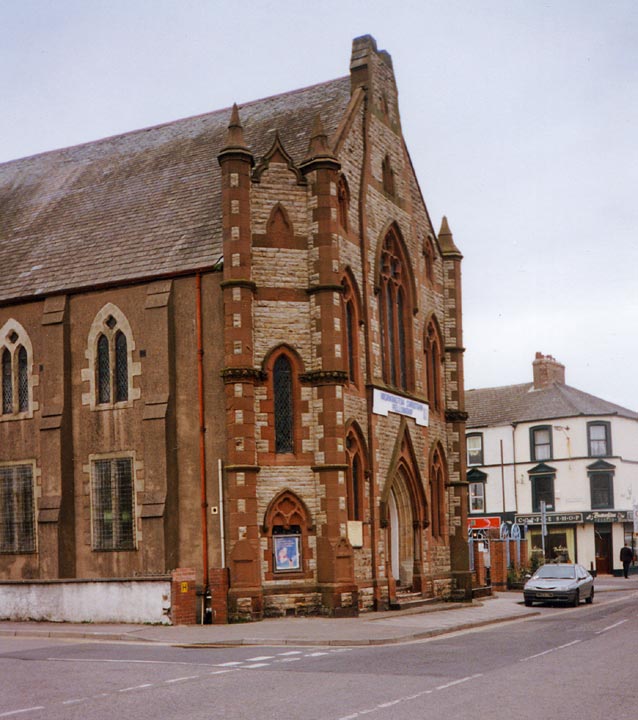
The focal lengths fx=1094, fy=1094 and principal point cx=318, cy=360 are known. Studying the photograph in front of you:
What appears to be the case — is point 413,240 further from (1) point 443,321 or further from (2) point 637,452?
(2) point 637,452

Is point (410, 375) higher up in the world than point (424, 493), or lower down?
higher up

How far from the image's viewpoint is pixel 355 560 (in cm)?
2888

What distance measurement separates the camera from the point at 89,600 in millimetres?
26312

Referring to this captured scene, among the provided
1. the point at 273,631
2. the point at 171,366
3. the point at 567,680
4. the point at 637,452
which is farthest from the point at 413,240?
the point at 637,452

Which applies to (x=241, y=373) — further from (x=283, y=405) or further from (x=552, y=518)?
(x=552, y=518)

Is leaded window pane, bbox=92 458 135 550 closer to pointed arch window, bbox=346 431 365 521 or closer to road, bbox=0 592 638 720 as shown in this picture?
pointed arch window, bbox=346 431 365 521

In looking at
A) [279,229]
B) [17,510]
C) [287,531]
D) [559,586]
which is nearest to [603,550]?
[559,586]

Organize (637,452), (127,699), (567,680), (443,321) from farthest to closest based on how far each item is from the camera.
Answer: (637,452) → (443,321) → (567,680) → (127,699)

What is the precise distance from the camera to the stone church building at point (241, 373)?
27.7 metres

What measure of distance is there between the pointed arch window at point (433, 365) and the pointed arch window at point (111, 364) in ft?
35.0

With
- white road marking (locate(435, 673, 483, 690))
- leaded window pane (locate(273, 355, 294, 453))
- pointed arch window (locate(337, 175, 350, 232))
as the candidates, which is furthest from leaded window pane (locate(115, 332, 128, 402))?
white road marking (locate(435, 673, 483, 690))

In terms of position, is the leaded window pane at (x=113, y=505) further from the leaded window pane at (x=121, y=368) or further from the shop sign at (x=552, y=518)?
the shop sign at (x=552, y=518)

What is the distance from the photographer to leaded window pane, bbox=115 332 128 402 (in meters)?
29.9

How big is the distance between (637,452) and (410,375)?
33303mm
